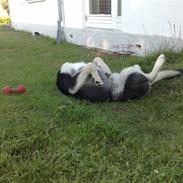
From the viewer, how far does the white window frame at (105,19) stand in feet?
28.0

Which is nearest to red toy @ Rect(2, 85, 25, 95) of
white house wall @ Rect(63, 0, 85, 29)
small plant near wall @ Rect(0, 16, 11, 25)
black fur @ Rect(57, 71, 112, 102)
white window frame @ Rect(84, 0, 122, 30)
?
black fur @ Rect(57, 71, 112, 102)

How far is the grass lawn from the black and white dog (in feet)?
0.35

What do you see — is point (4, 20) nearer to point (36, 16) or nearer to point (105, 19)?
point (36, 16)

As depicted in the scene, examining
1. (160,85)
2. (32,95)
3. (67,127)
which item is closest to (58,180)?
(67,127)

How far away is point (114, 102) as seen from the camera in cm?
464

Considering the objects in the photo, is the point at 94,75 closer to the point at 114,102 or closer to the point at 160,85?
the point at 114,102

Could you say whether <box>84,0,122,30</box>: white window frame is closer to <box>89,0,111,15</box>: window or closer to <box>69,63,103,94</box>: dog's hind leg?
<box>89,0,111,15</box>: window

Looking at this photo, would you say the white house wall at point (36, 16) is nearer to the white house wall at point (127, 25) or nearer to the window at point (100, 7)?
the white house wall at point (127, 25)

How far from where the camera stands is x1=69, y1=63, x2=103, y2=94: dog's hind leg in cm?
451

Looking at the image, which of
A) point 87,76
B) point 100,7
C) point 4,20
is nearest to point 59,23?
point 100,7

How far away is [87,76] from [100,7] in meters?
5.15

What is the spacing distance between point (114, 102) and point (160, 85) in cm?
80

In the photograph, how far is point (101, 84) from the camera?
180 inches

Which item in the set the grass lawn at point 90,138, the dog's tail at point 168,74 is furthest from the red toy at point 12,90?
the dog's tail at point 168,74
